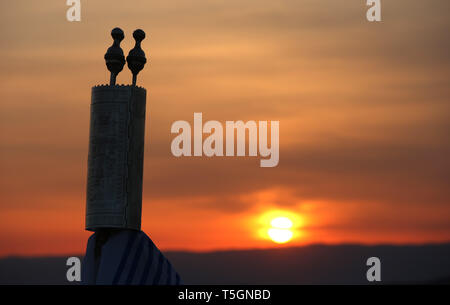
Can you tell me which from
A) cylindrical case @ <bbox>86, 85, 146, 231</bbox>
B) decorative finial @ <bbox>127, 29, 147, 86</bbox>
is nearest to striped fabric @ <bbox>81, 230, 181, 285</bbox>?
cylindrical case @ <bbox>86, 85, 146, 231</bbox>

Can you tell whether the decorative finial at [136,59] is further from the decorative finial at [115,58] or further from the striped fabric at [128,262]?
the striped fabric at [128,262]

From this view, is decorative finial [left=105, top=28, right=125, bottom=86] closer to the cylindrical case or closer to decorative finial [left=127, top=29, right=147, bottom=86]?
decorative finial [left=127, top=29, right=147, bottom=86]

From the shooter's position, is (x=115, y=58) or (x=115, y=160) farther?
(x=115, y=58)

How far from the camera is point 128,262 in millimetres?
44312

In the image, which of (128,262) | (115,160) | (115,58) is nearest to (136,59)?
(115,58)

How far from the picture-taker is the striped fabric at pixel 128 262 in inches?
1736

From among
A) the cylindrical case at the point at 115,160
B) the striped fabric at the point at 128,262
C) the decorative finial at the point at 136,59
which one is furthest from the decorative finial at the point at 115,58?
the striped fabric at the point at 128,262

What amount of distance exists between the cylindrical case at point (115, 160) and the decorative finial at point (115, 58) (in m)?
1.15

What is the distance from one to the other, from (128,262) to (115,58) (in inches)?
402

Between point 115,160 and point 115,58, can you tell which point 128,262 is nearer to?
point 115,160
